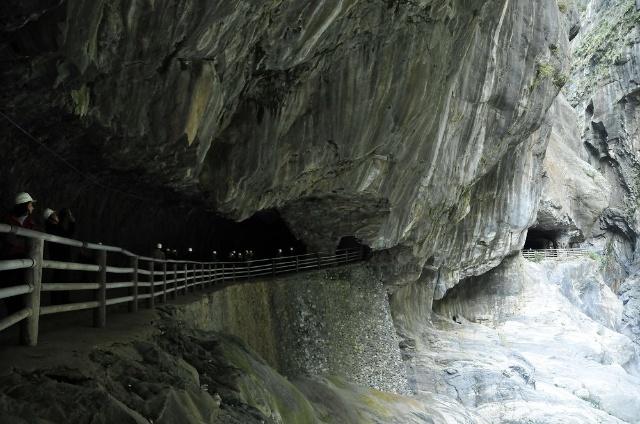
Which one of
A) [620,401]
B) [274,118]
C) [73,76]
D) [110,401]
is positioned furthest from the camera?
[620,401]

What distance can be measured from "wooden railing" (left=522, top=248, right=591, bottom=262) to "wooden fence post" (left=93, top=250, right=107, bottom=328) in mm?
37043

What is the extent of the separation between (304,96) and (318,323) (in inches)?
306

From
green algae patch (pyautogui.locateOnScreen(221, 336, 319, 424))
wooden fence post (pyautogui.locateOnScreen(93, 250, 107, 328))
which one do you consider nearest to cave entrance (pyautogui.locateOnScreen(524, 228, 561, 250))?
green algae patch (pyautogui.locateOnScreen(221, 336, 319, 424))

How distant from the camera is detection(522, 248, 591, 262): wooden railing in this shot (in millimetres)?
40281

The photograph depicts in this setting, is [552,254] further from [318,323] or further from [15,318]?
[15,318]

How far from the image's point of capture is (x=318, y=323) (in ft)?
59.4

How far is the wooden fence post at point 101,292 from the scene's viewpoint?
19.6ft

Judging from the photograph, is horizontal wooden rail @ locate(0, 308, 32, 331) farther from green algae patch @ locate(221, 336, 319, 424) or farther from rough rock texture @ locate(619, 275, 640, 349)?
rough rock texture @ locate(619, 275, 640, 349)

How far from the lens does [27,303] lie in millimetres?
4395

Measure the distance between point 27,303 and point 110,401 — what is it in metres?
1.19

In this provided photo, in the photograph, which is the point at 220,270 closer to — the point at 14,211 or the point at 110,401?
the point at 14,211

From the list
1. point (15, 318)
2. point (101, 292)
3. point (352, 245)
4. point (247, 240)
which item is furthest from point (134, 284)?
point (247, 240)

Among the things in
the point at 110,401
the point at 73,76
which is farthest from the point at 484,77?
the point at 110,401

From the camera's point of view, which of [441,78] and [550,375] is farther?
[550,375]
